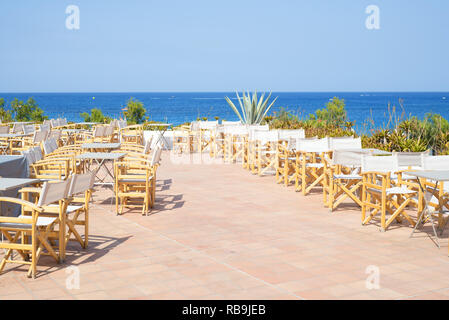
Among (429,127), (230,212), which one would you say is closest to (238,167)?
(429,127)

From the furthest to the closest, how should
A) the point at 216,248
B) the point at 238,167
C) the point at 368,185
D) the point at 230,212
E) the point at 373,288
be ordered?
the point at 238,167 → the point at 230,212 → the point at 368,185 → the point at 216,248 → the point at 373,288

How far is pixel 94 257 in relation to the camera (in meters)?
5.17

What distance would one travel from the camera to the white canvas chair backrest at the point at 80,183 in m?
4.96

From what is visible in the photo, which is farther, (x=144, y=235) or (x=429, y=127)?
(x=429, y=127)

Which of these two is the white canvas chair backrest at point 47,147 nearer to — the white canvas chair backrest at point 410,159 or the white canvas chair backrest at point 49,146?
the white canvas chair backrest at point 49,146

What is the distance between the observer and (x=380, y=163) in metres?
6.50

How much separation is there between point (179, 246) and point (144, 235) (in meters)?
0.64

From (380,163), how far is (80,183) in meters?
3.44

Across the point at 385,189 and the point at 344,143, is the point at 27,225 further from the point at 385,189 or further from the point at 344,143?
the point at 344,143

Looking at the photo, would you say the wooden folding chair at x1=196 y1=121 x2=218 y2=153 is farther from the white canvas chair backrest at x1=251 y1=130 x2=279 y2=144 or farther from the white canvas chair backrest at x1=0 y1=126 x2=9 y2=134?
the white canvas chair backrest at x1=0 y1=126 x2=9 y2=134

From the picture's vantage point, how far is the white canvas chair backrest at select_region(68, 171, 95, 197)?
195 inches

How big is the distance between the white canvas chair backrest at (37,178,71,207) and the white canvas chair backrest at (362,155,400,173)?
344 cm

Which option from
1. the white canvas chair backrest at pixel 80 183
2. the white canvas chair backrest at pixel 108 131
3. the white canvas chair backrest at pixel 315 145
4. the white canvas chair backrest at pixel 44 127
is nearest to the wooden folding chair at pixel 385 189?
the white canvas chair backrest at pixel 315 145
